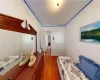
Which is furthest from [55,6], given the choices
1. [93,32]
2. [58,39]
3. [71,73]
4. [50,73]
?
[58,39]

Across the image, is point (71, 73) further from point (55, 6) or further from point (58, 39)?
point (58, 39)

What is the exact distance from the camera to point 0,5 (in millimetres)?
1217

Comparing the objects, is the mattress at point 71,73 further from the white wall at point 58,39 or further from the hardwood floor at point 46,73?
the white wall at point 58,39

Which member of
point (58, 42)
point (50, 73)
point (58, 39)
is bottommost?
point (50, 73)

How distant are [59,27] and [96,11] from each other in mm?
4065

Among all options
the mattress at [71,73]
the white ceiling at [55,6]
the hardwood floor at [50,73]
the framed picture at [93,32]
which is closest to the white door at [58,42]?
the hardwood floor at [50,73]

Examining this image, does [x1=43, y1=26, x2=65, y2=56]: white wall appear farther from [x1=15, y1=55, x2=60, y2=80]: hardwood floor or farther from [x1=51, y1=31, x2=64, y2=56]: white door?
[x1=15, y1=55, x2=60, y2=80]: hardwood floor

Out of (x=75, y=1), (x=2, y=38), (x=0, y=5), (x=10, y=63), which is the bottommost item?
(x=10, y=63)

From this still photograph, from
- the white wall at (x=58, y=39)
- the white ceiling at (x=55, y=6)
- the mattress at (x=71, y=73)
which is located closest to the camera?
the mattress at (x=71, y=73)

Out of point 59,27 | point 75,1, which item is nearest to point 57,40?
point 59,27

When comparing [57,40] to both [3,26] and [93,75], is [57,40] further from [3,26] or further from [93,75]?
[3,26]

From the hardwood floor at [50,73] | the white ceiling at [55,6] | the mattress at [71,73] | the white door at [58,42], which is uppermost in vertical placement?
the white ceiling at [55,6]

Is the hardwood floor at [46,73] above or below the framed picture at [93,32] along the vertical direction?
below

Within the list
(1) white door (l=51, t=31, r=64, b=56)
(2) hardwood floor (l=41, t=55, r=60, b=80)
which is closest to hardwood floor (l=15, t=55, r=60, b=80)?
(2) hardwood floor (l=41, t=55, r=60, b=80)
